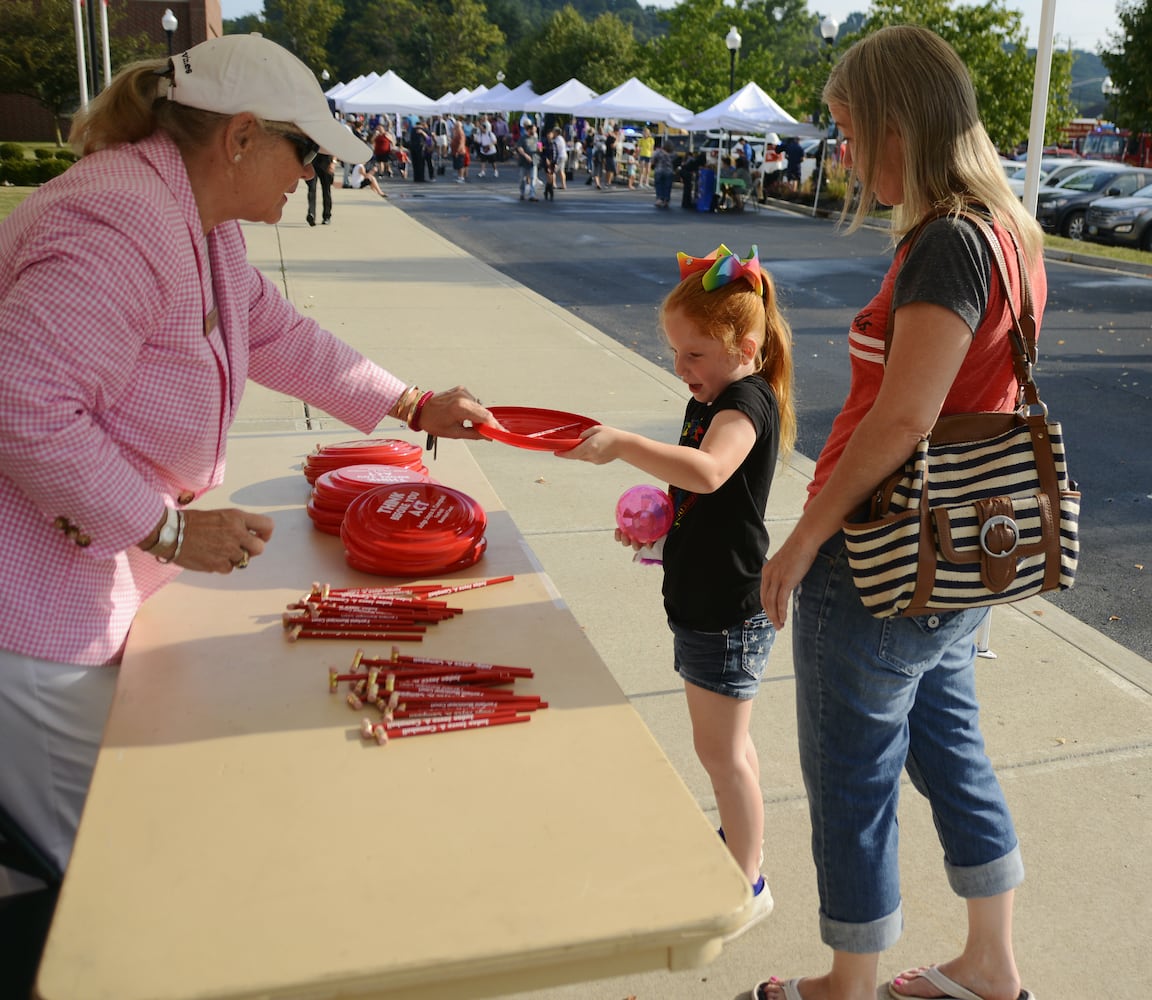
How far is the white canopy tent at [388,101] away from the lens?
3978cm

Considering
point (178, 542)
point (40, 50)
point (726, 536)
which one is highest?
point (40, 50)

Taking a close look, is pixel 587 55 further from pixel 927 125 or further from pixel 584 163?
pixel 927 125

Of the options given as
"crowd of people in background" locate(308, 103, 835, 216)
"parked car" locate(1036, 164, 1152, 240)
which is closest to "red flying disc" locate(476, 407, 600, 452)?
"crowd of people in background" locate(308, 103, 835, 216)

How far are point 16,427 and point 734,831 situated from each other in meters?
1.83

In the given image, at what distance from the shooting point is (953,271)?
1973mm

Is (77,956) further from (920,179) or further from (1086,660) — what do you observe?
(1086,660)

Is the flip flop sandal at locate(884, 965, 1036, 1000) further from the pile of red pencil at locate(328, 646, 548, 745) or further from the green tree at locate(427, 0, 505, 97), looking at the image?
the green tree at locate(427, 0, 505, 97)

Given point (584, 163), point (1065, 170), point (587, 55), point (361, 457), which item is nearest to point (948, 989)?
point (361, 457)

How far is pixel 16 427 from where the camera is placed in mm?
1857

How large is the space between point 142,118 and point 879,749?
6.31ft

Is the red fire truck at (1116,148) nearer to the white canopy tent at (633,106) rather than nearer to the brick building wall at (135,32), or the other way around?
the white canopy tent at (633,106)

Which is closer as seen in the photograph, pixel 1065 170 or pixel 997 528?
pixel 997 528

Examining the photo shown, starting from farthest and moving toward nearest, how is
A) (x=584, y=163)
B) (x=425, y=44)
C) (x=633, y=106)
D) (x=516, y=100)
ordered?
1. (x=425, y=44)
2. (x=584, y=163)
3. (x=516, y=100)
4. (x=633, y=106)

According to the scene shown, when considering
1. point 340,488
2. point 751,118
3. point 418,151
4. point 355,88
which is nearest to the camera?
point 340,488
